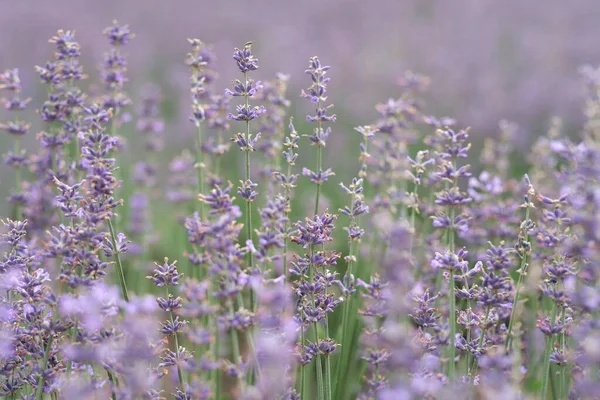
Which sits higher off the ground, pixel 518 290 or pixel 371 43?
pixel 371 43

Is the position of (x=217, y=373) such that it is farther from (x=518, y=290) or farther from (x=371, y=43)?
(x=371, y=43)

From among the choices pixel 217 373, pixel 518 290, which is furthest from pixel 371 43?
pixel 518 290

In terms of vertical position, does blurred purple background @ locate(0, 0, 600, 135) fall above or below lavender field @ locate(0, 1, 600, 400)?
above

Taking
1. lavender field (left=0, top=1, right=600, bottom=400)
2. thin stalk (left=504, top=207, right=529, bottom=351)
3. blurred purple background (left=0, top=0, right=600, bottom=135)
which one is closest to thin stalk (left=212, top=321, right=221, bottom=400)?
lavender field (left=0, top=1, right=600, bottom=400)

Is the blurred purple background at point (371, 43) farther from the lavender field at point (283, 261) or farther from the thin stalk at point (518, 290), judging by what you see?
the thin stalk at point (518, 290)

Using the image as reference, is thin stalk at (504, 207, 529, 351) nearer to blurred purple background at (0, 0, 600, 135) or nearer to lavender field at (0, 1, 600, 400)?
lavender field at (0, 1, 600, 400)

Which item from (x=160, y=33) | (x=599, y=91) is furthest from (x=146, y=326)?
(x=160, y=33)

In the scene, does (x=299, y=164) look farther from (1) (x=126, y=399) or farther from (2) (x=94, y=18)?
(2) (x=94, y=18)
